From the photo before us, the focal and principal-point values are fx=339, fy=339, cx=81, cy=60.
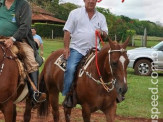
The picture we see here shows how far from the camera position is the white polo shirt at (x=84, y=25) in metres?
6.36

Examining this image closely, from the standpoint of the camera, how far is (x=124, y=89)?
5.23 metres

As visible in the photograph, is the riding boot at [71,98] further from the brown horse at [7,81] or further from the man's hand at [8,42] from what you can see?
the man's hand at [8,42]

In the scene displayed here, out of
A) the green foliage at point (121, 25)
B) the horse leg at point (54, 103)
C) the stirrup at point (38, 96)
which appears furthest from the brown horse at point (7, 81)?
the green foliage at point (121, 25)

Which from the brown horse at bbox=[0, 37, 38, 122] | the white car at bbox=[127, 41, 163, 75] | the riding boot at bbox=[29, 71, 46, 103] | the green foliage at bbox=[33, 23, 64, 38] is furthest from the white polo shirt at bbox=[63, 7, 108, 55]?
the green foliage at bbox=[33, 23, 64, 38]

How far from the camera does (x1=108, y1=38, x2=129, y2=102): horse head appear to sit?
5.24m

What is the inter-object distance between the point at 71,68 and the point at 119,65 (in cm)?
136

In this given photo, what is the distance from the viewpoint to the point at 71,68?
21.0 feet

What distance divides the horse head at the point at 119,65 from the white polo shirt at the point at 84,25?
0.90 metres

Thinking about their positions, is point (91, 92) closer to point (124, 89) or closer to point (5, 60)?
point (124, 89)

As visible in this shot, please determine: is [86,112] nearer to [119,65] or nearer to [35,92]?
[35,92]

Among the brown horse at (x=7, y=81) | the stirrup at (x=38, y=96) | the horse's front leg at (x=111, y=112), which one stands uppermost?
the brown horse at (x=7, y=81)

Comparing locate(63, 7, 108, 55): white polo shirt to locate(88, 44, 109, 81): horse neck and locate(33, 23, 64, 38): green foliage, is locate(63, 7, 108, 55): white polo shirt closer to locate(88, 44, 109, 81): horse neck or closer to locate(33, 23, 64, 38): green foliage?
locate(88, 44, 109, 81): horse neck

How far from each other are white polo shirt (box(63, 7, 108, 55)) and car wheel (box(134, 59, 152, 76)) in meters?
11.1

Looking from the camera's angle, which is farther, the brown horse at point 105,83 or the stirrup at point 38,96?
the stirrup at point 38,96
